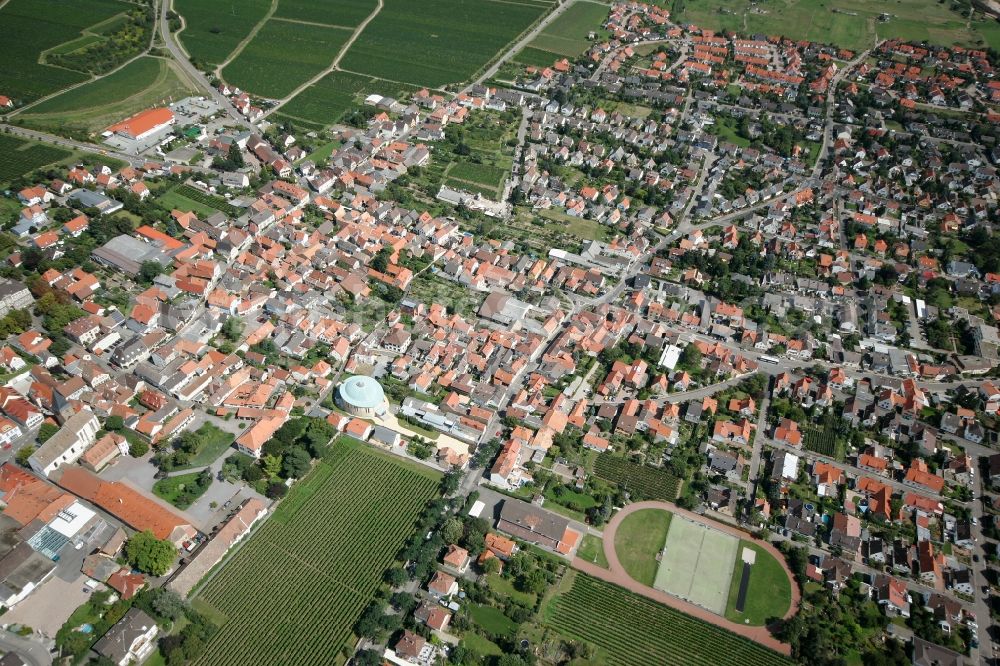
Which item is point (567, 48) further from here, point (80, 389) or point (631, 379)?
point (80, 389)

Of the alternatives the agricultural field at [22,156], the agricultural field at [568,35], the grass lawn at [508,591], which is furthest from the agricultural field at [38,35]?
the grass lawn at [508,591]

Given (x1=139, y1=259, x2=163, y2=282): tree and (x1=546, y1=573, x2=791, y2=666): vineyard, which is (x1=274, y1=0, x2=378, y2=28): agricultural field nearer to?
(x1=139, y1=259, x2=163, y2=282): tree

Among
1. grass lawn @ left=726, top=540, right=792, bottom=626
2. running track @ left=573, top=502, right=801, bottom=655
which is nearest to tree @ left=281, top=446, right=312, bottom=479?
running track @ left=573, top=502, right=801, bottom=655

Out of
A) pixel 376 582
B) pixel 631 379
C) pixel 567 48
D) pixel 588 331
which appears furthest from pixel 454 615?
pixel 567 48

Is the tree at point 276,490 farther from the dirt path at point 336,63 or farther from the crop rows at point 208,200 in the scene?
the dirt path at point 336,63

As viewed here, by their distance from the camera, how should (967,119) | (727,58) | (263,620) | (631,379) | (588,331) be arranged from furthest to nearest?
(727,58) < (967,119) < (588,331) < (631,379) < (263,620)

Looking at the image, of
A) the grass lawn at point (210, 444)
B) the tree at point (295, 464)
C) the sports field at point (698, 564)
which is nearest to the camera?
the sports field at point (698, 564)
